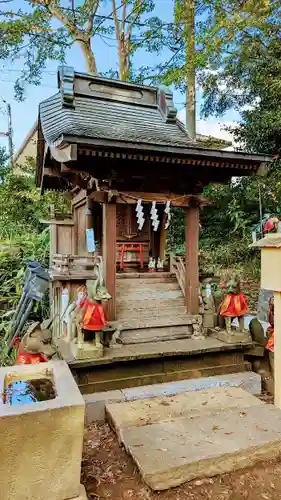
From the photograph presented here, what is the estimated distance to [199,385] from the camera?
4.89 meters

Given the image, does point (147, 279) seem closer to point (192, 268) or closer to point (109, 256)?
point (192, 268)

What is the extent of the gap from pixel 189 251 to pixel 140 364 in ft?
7.06

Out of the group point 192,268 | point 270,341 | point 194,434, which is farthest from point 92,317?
point 270,341

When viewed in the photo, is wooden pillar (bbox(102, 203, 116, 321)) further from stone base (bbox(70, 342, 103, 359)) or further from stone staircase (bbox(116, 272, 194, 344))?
stone base (bbox(70, 342, 103, 359))

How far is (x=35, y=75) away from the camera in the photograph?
50.8ft

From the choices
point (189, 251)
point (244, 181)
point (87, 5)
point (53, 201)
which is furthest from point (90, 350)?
point (87, 5)

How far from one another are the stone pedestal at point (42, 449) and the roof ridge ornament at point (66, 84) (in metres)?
5.41

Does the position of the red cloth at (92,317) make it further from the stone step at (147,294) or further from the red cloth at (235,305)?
the red cloth at (235,305)

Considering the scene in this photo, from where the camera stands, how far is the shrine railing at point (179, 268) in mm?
6289

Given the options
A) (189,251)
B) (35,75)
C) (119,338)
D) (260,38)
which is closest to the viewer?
(119,338)

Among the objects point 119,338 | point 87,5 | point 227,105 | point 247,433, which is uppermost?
point 87,5

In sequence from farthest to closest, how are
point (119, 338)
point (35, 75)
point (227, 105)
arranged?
point (35, 75)
point (227, 105)
point (119, 338)

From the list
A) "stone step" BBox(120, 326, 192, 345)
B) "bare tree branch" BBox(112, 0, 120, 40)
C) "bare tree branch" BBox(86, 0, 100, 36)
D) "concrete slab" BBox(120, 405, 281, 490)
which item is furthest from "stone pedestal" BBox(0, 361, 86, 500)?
"bare tree branch" BBox(112, 0, 120, 40)

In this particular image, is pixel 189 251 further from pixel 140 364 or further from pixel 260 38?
pixel 260 38
